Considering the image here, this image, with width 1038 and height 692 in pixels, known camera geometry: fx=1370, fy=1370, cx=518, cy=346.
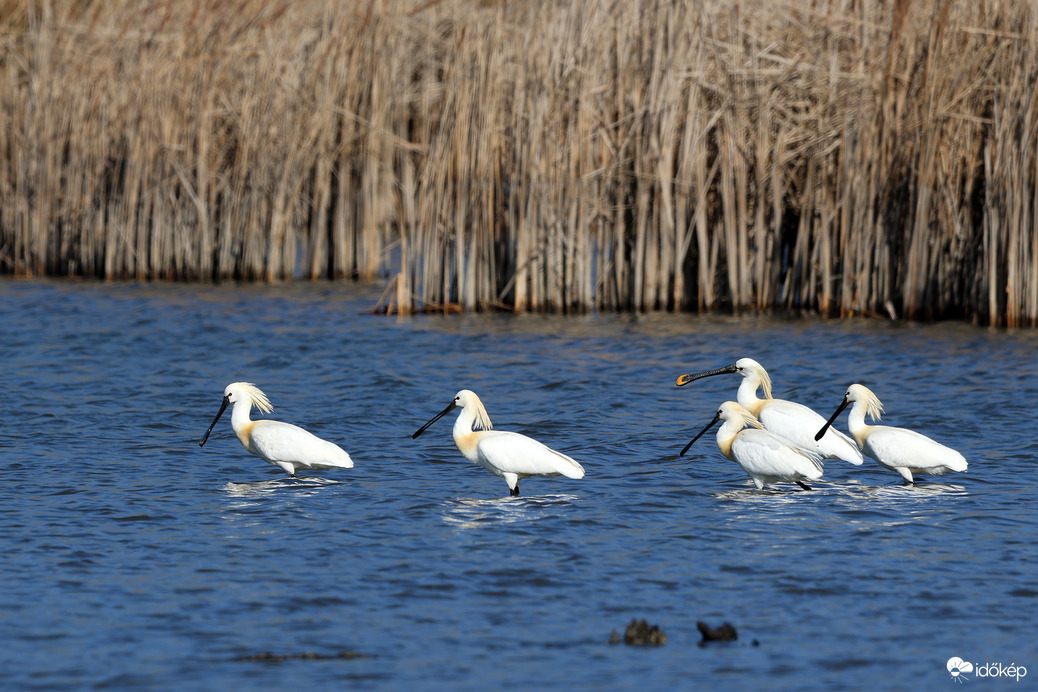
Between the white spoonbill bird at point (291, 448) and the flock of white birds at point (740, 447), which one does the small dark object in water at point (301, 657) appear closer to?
the flock of white birds at point (740, 447)

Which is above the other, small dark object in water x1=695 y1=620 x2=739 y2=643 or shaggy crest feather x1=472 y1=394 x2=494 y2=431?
shaggy crest feather x1=472 y1=394 x2=494 y2=431

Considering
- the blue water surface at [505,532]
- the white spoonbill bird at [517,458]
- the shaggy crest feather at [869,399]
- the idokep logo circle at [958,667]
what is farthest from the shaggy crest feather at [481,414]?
the idokep logo circle at [958,667]

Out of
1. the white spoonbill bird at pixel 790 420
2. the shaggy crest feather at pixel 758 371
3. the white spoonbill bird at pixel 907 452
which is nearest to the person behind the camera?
the white spoonbill bird at pixel 907 452

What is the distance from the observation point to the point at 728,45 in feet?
49.1

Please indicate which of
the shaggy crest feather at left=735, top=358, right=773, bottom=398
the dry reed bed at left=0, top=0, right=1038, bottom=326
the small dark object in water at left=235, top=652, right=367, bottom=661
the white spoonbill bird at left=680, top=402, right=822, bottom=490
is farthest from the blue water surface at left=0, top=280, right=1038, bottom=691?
the dry reed bed at left=0, top=0, right=1038, bottom=326

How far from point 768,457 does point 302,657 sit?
3.81 metres

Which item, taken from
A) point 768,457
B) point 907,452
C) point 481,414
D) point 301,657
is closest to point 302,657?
point 301,657

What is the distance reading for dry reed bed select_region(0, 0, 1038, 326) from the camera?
46.5 ft

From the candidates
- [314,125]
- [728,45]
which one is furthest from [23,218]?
[728,45]

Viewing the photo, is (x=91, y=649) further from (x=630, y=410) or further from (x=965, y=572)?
(x=630, y=410)

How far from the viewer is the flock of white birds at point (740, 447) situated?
27.8ft

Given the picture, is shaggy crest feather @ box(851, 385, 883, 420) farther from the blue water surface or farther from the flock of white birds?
the blue water surface

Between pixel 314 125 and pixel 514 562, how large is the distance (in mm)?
12393

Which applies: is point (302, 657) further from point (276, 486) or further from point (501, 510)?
point (276, 486)
